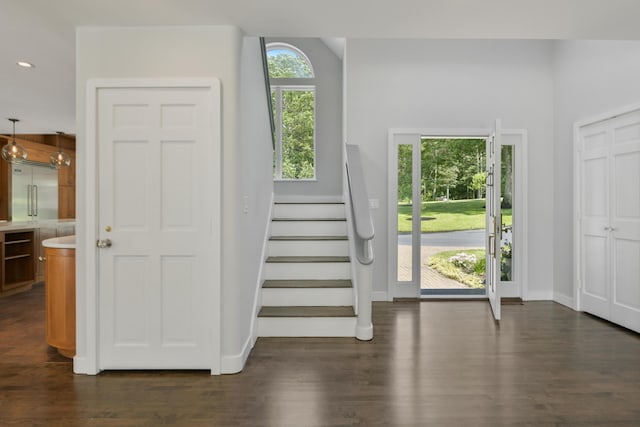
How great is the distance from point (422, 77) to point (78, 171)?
13.1ft

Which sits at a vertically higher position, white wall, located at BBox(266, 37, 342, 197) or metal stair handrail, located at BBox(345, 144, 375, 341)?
white wall, located at BBox(266, 37, 342, 197)

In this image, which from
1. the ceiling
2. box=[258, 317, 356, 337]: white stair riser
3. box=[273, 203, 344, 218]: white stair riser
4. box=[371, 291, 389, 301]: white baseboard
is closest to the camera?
the ceiling

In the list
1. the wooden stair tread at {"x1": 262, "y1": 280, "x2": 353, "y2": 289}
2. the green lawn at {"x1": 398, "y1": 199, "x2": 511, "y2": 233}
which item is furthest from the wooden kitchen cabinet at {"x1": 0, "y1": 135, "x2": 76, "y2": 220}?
the green lawn at {"x1": 398, "y1": 199, "x2": 511, "y2": 233}

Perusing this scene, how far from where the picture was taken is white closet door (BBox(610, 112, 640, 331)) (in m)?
3.63

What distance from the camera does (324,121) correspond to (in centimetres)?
665

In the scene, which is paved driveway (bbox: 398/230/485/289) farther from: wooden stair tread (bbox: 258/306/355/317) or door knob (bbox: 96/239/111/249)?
door knob (bbox: 96/239/111/249)

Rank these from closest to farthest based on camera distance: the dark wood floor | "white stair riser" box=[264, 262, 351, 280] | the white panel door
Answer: the dark wood floor → the white panel door → "white stair riser" box=[264, 262, 351, 280]

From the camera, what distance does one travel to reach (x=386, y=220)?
489 centimetres

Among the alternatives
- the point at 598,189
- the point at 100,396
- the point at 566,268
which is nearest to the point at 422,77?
the point at 598,189

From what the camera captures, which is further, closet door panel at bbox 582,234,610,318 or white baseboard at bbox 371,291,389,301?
white baseboard at bbox 371,291,389,301

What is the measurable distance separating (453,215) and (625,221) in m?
2.56

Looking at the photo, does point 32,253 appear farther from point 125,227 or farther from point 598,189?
point 598,189

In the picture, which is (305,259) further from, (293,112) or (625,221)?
(293,112)

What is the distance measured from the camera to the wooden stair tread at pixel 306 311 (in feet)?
11.3
